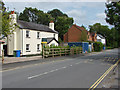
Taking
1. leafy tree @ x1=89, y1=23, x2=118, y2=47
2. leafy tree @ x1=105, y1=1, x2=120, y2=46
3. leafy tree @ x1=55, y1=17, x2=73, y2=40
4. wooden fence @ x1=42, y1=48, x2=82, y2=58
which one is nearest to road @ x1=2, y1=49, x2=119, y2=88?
wooden fence @ x1=42, y1=48, x2=82, y2=58

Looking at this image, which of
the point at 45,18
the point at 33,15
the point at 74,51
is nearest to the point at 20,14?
the point at 33,15

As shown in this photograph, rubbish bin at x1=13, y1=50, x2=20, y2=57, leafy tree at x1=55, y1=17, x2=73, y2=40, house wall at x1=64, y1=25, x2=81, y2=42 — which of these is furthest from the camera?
leafy tree at x1=55, y1=17, x2=73, y2=40

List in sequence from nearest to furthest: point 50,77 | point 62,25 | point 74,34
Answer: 1. point 50,77
2. point 74,34
3. point 62,25

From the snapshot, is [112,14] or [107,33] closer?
[112,14]

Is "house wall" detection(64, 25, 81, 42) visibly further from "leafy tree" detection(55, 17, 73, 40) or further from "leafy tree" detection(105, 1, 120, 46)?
"leafy tree" detection(105, 1, 120, 46)

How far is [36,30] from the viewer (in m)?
31.1

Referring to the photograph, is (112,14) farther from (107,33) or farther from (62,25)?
(107,33)

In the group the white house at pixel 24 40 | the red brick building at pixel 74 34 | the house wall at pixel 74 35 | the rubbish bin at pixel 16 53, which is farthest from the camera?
the house wall at pixel 74 35

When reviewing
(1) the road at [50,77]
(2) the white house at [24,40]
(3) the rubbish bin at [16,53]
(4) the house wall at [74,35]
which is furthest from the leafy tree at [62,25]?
(1) the road at [50,77]

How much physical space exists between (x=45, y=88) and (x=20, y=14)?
64707 millimetres

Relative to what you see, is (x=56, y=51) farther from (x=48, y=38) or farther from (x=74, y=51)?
(x=48, y=38)

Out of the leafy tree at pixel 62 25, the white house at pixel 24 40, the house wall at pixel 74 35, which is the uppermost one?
the leafy tree at pixel 62 25

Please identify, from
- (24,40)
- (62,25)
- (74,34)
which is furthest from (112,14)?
(62,25)

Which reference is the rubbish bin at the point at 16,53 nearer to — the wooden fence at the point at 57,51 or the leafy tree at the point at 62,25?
the wooden fence at the point at 57,51
